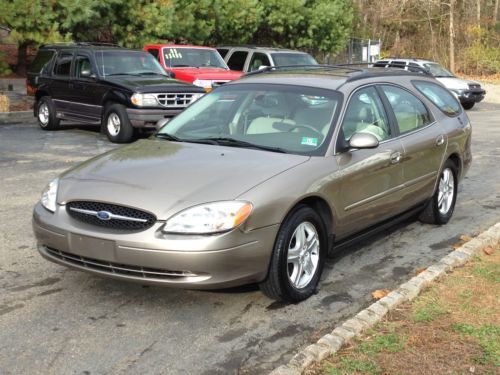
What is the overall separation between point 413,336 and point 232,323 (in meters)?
1.12

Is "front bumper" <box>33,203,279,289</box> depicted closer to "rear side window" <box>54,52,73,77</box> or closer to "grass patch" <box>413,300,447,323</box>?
"grass patch" <box>413,300,447,323</box>

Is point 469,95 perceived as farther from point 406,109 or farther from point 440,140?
point 406,109

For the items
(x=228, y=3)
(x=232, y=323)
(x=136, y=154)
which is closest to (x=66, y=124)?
(x=228, y=3)

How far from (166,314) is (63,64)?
1062cm

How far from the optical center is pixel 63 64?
1388 cm

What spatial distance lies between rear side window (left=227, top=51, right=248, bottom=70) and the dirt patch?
14.0 meters

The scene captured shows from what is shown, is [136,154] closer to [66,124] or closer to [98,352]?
[98,352]

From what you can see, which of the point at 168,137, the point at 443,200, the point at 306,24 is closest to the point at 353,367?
the point at 168,137

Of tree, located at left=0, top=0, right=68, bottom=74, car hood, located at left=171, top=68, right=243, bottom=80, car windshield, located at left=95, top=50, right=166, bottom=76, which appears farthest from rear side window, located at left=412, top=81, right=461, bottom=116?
tree, located at left=0, top=0, right=68, bottom=74

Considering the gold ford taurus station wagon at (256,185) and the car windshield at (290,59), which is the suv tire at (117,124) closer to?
the car windshield at (290,59)

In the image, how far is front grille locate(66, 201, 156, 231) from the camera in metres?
4.10

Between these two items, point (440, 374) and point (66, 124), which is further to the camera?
point (66, 124)

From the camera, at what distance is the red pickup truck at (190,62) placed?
15495 millimetres

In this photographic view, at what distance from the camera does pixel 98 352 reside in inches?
149
